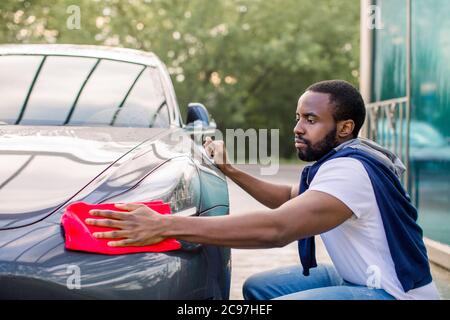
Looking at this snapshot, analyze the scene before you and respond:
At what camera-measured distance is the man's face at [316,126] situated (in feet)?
8.21

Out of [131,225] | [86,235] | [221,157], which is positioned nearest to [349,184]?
[131,225]

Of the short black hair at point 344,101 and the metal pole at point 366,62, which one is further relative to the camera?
the metal pole at point 366,62

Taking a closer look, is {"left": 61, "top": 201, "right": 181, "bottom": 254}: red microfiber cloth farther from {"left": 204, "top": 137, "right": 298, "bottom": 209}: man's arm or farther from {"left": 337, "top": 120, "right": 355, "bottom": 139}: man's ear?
{"left": 204, "top": 137, "right": 298, "bottom": 209}: man's arm

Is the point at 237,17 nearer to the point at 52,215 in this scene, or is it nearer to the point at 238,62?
the point at 238,62

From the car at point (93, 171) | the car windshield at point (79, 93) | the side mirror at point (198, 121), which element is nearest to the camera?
the car at point (93, 171)

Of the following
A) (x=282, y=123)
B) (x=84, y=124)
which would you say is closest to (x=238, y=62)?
(x=282, y=123)

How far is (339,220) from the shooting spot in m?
2.27

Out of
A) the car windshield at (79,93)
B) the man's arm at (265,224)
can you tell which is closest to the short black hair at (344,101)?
the man's arm at (265,224)

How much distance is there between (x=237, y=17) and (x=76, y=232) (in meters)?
26.1

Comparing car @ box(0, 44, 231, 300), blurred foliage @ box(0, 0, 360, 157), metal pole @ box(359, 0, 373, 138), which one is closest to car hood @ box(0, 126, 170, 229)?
car @ box(0, 44, 231, 300)

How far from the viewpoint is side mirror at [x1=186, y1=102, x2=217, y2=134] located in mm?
3724

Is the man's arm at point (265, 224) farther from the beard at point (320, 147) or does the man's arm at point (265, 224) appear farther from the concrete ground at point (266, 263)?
the concrete ground at point (266, 263)

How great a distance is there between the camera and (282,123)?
31125 mm

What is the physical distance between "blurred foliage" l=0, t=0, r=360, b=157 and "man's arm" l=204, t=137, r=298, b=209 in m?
22.0
